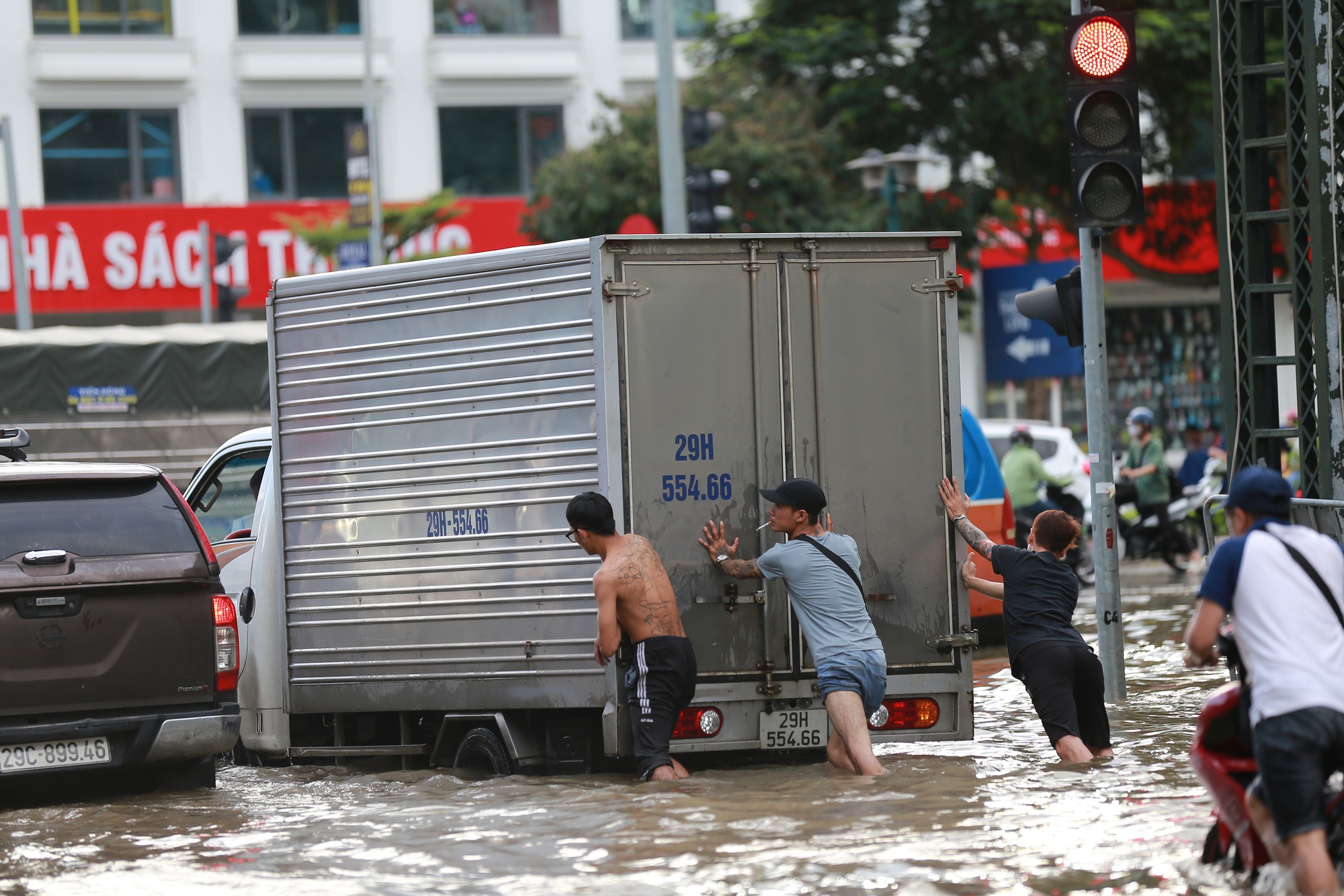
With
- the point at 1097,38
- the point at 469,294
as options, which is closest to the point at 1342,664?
the point at 469,294

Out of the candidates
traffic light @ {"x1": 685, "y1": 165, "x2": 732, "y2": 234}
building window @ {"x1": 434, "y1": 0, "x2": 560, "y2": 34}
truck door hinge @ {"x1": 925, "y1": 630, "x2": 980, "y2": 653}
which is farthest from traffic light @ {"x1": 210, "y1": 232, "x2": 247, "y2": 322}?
truck door hinge @ {"x1": 925, "y1": 630, "x2": 980, "y2": 653}

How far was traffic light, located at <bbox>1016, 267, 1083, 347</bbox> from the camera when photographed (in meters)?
11.1

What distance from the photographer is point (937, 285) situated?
8.38 metres

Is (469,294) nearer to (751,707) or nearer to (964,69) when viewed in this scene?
(751,707)

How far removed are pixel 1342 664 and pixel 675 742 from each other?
3.47m

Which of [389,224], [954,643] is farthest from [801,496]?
[389,224]

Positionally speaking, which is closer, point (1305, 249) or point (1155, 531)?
point (1305, 249)

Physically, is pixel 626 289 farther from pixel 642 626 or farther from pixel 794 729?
pixel 794 729

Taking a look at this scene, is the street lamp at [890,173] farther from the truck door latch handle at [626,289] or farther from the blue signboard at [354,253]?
the truck door latch handle at [626,289]

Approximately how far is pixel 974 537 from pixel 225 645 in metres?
3.68

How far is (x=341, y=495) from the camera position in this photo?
9133 millimetres

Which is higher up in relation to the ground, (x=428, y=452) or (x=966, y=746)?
(x=428, y=452)

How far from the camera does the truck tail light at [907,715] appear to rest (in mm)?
8352

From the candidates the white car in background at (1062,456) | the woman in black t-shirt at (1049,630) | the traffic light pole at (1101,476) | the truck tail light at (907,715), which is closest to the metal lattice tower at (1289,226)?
the traffic light pole at (1101,476)
